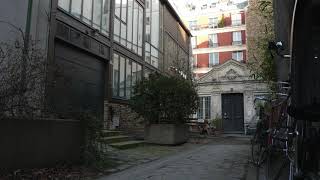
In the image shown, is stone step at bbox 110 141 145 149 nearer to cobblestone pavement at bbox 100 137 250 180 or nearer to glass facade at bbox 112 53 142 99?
cobblestone pavement at bbox 100 137 250 180

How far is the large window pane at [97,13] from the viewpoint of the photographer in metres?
16.1

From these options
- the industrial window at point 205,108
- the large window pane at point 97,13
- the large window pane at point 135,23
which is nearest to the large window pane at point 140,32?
the large window pane at point 135,23

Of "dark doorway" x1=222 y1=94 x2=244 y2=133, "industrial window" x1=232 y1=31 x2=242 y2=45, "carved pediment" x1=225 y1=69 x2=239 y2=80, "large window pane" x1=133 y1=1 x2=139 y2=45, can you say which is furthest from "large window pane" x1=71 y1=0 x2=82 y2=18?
"industrial window" x1=232 y1=31 x2=242 y2=45

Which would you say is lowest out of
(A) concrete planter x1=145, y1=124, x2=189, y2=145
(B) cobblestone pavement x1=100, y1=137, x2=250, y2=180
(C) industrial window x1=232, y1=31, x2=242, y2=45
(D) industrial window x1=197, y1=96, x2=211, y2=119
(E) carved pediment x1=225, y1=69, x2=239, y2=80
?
(B) cobblestone pavement x1=100, y1=137, x2=250, y2=180

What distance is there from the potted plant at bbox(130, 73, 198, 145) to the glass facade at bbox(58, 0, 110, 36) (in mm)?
3503

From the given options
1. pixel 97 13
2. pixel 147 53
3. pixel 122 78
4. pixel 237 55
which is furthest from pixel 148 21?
pixel 237 55

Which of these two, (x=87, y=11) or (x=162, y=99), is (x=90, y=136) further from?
(x=87, y=11)

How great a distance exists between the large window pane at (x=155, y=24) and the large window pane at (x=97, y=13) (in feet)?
25.7

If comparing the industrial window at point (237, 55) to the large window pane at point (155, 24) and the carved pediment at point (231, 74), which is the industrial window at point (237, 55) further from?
the large window pane at point (155, 24)

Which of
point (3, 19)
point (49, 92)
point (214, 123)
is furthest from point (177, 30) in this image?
point (49, 92)

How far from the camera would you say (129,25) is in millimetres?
20125

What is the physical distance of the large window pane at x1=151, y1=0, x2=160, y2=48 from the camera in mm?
24433

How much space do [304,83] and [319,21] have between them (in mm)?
459

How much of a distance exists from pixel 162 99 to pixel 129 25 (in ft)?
24.9
